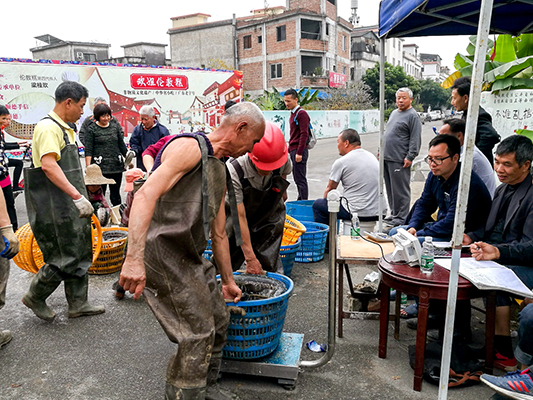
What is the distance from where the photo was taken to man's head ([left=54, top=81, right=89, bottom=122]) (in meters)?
3.73

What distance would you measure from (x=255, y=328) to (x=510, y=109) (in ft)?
16.3

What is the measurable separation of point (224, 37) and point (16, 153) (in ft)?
112

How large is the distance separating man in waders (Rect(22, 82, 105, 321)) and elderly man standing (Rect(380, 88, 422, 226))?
175 inches

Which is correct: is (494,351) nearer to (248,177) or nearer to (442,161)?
(442,161)

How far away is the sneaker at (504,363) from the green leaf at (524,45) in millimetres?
4502

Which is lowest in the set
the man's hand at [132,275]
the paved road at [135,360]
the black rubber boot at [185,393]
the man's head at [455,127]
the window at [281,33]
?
the paved road at [135,360]

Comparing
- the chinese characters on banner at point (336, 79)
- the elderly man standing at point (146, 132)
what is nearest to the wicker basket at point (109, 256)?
the elderly man standing at point (146, 132)

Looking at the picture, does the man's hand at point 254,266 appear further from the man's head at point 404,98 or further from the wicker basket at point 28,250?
the man's head at point 404,98

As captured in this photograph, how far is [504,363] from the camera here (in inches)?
118

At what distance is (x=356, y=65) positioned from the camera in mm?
53438

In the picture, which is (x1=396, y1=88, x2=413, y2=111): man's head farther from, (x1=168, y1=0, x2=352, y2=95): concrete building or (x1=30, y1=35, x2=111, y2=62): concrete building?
(x1=30, y1=35, x2=111, y2=62): concrete building

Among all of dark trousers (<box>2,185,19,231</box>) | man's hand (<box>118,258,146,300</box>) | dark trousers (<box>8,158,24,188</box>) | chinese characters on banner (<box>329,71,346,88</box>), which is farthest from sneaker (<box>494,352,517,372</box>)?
chinese characters on banner (<box>329,71,346,88</box>)

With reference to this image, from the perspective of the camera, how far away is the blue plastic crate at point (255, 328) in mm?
2795

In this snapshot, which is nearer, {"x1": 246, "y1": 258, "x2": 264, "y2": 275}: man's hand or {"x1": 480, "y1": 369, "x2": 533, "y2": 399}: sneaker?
{"x1": 480, "y1": 369, "x2": 533, "y2": 399}: sneaker
